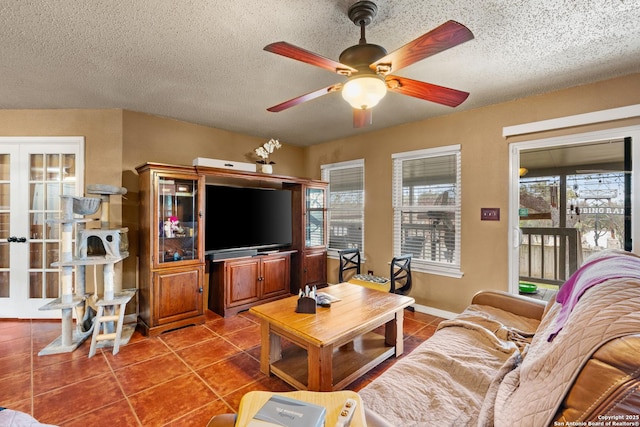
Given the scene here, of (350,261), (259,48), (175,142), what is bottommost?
(350,261)

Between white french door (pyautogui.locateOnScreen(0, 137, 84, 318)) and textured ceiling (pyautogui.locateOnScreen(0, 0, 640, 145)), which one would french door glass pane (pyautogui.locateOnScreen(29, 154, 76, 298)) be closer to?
white french door (pyautogui.locateOnScreen(0, 137, 84, 318))

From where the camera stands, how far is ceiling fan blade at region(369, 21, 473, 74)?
47.3 inches

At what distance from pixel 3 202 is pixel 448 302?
542 cm

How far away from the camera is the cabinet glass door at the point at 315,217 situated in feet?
14.8

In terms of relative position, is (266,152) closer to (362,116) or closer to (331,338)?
(362,116)

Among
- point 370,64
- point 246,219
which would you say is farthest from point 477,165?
point 246,219

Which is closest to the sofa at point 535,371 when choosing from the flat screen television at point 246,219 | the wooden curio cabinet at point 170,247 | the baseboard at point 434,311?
the baseboard at point 434,311

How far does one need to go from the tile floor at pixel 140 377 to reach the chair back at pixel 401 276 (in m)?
0.57

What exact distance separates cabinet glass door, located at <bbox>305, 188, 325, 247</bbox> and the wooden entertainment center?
565 mm

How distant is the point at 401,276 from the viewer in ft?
12.3

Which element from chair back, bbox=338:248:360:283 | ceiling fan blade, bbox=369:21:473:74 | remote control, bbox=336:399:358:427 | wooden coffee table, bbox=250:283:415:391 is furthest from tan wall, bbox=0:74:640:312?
Answer: remote control, bbox=336:399:358:427

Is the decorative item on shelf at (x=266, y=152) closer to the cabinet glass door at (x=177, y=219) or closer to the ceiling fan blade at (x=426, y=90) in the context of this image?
the cabinet glass door at (x=177, y=219)

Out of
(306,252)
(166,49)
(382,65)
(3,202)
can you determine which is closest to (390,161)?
(306,252)

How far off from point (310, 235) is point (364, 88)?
10.3 feet
